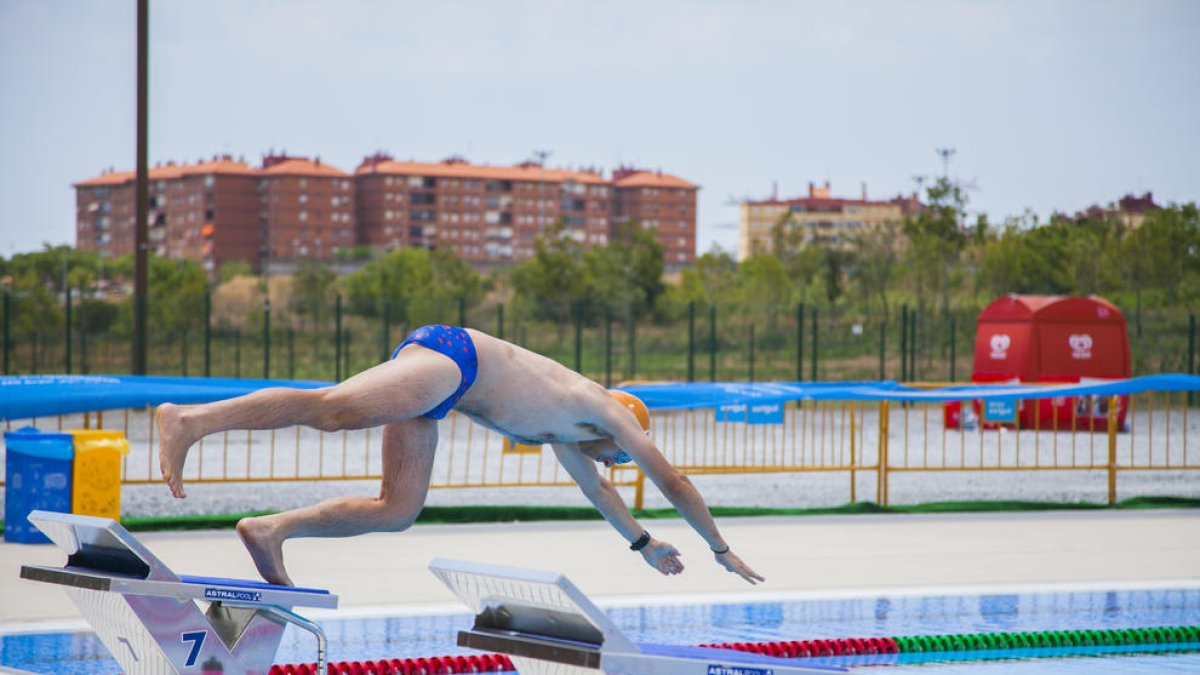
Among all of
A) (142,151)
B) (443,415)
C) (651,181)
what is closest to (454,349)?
(443,415)

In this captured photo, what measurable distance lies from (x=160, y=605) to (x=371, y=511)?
88 cm

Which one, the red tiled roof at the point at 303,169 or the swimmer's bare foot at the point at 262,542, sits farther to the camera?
the red tiled roof at the point at 303,169

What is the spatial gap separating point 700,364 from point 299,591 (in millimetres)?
30469

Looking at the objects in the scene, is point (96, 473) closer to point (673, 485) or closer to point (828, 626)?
point (828, 626)

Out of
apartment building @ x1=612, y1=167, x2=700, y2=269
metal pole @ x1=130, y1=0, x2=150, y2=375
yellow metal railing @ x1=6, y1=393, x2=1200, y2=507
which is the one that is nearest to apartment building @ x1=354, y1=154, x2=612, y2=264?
apartment building @ x1=612, y1=167, x2=700, y2=269

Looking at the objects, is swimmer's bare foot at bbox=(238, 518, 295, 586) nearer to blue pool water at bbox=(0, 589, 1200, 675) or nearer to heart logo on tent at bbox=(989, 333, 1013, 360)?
blue pool water at bbox=(0, 589, 1200, 675)

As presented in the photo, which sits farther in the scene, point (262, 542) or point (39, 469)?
point (39, 469)

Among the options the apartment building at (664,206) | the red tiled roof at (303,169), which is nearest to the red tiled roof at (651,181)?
the apartment building at (664,206)

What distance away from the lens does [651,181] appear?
480 ft

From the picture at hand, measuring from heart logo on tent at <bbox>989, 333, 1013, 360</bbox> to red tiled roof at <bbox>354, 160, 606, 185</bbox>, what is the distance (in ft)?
343

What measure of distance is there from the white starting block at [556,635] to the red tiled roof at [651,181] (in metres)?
139

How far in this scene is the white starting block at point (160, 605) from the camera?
4938 mm

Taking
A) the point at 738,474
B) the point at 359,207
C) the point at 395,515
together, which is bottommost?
the point at 738,474

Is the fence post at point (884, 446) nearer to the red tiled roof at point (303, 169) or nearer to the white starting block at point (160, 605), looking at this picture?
the white starting block at point (160, 605)
